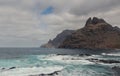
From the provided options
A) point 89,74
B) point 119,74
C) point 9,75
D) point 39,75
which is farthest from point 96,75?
point 9,75

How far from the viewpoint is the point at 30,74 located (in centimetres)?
4775

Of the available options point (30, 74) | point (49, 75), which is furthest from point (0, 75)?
point (49, 75)

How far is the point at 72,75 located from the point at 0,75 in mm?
14411

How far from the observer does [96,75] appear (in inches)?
1918

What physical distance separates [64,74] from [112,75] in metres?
9.89

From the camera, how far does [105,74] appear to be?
49.7 m

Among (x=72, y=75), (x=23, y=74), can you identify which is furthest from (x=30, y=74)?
(x=72, y=75)

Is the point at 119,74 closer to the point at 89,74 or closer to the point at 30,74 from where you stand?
the point at 89,74

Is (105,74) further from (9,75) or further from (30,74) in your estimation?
(9,75)

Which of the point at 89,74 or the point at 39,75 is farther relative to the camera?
the point at 89,74

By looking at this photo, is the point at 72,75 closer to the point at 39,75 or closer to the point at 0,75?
the point at 39,75

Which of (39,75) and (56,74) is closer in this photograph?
(39,75)

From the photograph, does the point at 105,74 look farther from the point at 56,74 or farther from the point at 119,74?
the point at 56,74

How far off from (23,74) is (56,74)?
22.2 ft
